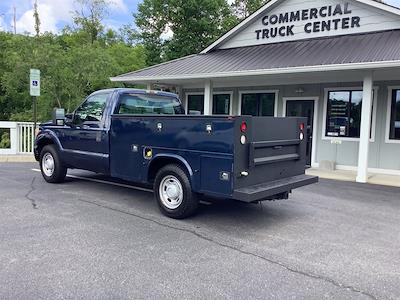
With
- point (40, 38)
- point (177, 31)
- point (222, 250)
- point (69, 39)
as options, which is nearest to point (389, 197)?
point (222, 250)

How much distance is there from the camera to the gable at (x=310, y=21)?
12.1 meters

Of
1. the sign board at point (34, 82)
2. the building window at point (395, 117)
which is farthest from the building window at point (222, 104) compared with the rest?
the sign board at point (34, 82)

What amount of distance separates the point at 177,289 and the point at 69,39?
100 ft

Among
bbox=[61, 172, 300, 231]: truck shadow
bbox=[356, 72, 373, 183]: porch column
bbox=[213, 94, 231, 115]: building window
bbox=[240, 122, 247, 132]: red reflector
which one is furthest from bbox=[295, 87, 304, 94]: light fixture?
bbox=[240, 122, 247, 132]: red reflector

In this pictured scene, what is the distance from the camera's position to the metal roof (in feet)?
33.9

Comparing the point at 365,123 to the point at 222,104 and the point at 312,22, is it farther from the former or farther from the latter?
the point at 222,104

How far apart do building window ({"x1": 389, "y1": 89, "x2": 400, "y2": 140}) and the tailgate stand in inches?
254

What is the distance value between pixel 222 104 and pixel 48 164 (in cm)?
841

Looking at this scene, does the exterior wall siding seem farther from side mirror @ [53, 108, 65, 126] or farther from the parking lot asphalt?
side mirror @ [53, 108, 65, 126]

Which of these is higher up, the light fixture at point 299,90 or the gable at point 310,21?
the gable at point 310,21

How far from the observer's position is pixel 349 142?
12.4 m

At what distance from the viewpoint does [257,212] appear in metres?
6.57

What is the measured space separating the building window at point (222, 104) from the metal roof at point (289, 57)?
1579mm

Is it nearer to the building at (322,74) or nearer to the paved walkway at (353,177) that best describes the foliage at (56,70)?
the building at (322,74)
